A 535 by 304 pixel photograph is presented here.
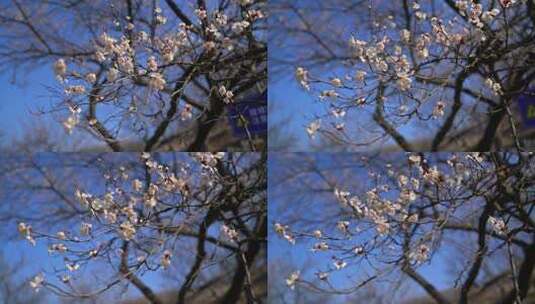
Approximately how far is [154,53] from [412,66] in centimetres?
95

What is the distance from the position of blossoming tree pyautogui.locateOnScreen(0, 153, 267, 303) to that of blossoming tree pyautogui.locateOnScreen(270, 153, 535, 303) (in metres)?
0.14

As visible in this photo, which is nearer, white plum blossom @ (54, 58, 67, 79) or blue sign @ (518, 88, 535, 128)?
white plum blossom @ (54, 58, 67, 79)

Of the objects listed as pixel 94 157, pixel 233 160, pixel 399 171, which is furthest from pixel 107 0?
pixel 399 171

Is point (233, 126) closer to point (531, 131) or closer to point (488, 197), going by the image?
point (488, 197)

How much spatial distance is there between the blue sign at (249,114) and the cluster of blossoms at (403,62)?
0.17 metres

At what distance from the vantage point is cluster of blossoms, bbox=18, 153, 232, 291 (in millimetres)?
2297

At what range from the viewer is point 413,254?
2.34 m

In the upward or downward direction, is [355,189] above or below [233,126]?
below

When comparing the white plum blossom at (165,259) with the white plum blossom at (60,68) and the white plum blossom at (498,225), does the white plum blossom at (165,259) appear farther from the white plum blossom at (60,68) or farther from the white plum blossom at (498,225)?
the white plum blossom at (498,225)

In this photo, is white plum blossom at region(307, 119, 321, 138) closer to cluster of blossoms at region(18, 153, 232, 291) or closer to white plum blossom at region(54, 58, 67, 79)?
cluster of blossoms at region(18, 153, 232, 291)

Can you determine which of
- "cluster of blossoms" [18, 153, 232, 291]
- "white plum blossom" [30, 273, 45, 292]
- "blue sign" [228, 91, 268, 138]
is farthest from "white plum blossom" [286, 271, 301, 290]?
"white plum blossom" [30, 273, 45, 292]

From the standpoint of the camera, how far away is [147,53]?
2381mm

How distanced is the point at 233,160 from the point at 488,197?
0.95m

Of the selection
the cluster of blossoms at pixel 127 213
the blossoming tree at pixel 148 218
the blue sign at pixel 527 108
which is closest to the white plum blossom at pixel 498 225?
the blue sign at pixel 527 108
